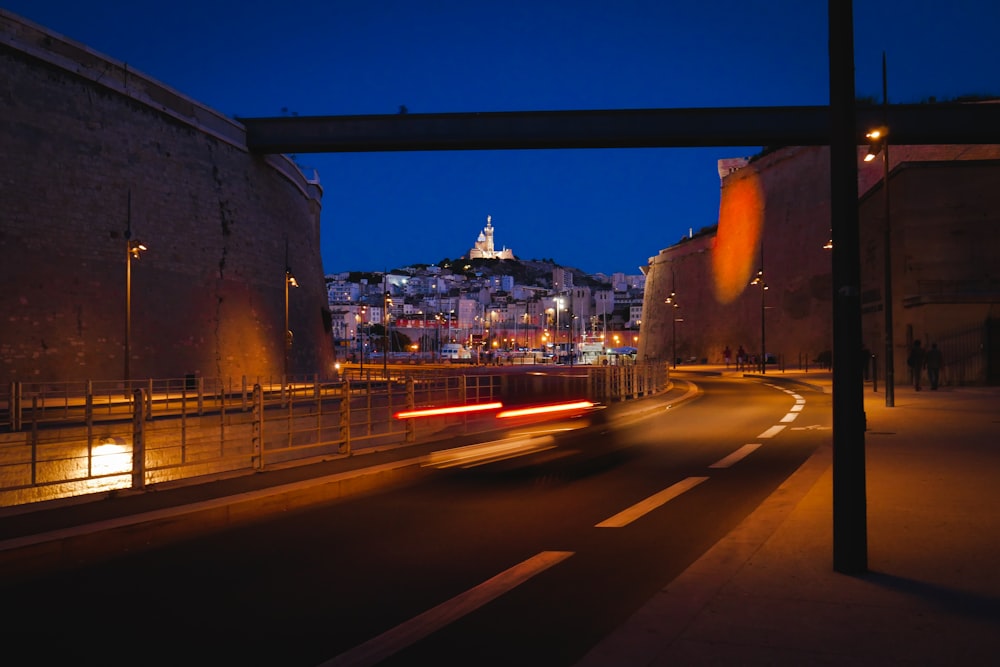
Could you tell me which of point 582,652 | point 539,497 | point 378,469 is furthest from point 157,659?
point 378,469

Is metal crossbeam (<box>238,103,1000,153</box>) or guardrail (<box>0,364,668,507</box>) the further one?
metal crossbeam (<box>238,103,1000,153</box>)

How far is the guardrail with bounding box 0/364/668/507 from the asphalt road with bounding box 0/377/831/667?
2.90 meters

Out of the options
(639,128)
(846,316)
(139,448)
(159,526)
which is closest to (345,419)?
(139,448)

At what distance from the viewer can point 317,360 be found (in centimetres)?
5453

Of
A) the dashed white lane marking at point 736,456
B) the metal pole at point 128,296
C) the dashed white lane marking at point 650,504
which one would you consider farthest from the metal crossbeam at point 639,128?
the dashed white lane marking at point 650,504

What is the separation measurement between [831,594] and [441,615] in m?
2.61

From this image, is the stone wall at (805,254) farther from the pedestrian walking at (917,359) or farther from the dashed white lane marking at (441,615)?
the dashed white lane marking at (441,615)

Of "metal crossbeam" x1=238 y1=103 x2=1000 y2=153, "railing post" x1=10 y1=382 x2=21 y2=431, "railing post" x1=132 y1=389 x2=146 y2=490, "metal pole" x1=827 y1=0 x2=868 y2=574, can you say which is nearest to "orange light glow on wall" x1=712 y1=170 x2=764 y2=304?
"metal crossbeam" x1=238 y1=103 x2=1000 y2=153

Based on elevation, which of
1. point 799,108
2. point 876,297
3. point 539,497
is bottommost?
point 539,497

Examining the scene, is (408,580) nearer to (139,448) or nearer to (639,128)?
(139,448)

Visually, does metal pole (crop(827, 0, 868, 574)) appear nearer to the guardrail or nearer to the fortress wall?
the guardrail

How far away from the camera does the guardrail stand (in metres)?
12.2

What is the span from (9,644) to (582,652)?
3.56 m

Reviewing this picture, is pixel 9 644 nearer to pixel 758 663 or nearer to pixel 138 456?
pixel 758 663
